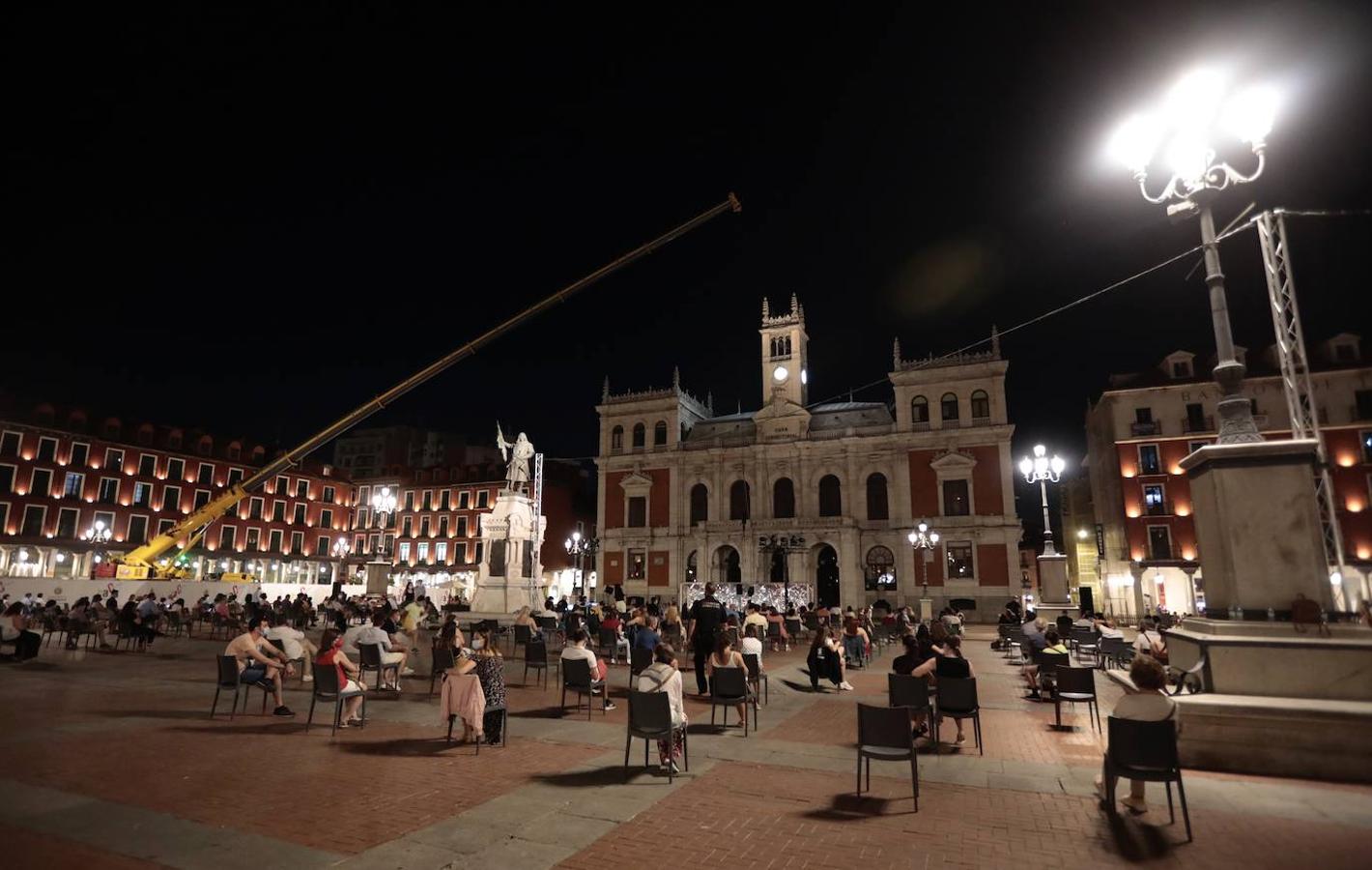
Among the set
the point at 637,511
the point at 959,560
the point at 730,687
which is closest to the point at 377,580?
the point at 637,511

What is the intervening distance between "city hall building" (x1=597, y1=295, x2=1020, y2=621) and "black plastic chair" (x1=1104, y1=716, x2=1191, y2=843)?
34876 millimetres

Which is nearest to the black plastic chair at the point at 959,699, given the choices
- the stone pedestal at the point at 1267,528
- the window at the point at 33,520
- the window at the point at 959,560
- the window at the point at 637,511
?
the stone pedestal at the point at 1267,528

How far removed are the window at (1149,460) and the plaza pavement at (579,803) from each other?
3590cm

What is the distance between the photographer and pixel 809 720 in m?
9.95

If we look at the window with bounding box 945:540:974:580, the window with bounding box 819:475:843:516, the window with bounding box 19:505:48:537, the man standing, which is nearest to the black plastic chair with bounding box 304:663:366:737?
the man standing

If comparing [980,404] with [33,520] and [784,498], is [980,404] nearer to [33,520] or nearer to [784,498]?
[784,498]

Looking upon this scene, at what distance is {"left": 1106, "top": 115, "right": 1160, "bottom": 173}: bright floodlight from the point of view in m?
8.38

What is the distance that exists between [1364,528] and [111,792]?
4714 cm

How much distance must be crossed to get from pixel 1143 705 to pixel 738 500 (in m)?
41.0

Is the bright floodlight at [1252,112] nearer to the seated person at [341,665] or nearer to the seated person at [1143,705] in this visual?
the seated person at [1143,705]

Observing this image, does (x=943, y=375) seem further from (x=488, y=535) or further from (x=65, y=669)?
(x=65, y=669)

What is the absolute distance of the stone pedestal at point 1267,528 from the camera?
7098mm

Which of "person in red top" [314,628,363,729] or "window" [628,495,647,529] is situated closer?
"person in red top" [314,628,363,729]

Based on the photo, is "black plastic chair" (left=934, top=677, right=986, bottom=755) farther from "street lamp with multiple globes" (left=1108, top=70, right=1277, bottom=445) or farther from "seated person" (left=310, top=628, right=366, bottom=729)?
"seated person" (left=310, top=628, right=366, bottom=729)
